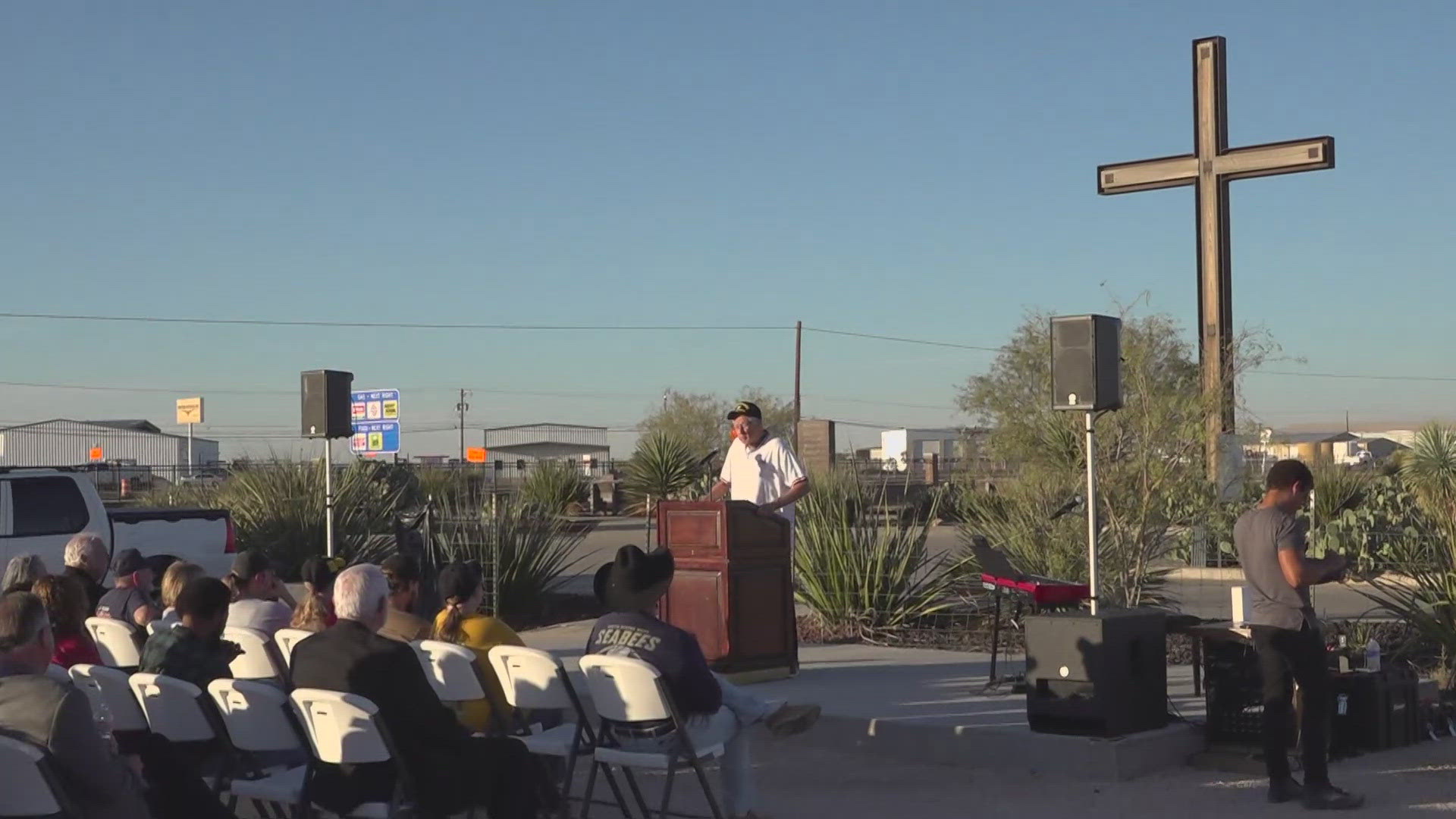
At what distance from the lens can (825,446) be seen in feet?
96.6

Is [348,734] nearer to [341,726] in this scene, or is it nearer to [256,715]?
[341,726]

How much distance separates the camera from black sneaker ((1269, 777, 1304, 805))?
22.4ft

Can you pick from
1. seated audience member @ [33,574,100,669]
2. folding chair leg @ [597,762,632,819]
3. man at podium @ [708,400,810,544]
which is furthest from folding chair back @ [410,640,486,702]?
man at podium @ [708,400,810,544]

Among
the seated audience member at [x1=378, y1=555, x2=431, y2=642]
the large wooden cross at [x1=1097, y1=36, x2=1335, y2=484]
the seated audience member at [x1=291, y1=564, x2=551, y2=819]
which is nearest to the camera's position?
the seated audience member at [x1=291, y1=564, x2=551, y2=819]

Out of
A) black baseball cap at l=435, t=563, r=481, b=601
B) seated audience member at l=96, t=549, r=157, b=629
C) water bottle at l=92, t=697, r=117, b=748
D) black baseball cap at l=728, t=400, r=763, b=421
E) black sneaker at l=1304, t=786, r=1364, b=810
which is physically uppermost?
black baseball cap at l=728, t=400, r=763, b=421

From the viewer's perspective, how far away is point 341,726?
5359mm

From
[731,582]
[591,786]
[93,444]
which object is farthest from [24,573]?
[93,444]

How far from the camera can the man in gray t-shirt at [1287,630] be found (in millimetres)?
6809

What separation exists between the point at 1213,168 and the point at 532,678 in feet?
39.9

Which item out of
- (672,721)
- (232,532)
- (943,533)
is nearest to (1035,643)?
(672,721)

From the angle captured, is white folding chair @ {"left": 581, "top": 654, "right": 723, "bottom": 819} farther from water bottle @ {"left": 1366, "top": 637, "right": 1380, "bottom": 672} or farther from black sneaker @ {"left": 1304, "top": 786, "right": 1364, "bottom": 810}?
water bottle @ {"left": 1366, "top": 637, "right": 1380, "bottom": 672}

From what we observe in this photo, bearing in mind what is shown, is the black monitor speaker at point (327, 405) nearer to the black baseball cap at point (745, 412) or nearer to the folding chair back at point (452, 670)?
the black baseball cap at point (745, 412)

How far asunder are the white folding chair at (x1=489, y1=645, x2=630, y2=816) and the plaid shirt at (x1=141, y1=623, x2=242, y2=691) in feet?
3.43

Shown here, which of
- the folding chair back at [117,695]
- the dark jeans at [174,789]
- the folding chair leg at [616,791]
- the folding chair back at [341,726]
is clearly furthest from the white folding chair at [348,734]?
the folding chair leg at [616,791]
